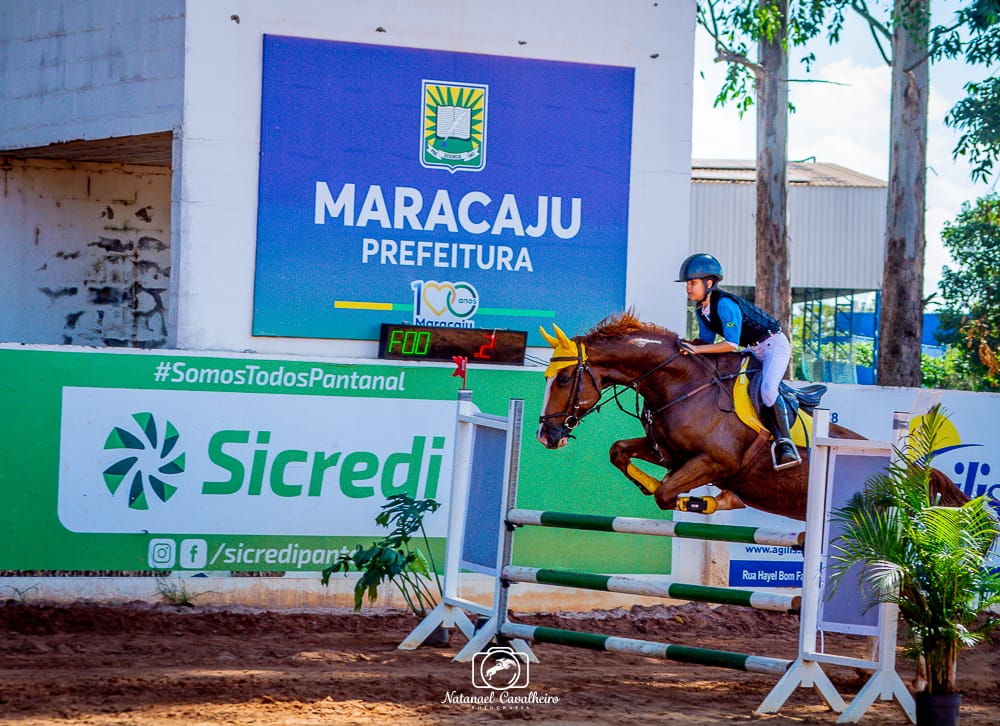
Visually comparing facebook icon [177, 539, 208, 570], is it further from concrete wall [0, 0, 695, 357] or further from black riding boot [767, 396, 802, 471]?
black riding boot [767, 396, 802, 471]

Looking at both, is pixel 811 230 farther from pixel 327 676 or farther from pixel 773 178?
pixel 327 676

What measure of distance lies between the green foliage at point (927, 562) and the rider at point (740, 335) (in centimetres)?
197

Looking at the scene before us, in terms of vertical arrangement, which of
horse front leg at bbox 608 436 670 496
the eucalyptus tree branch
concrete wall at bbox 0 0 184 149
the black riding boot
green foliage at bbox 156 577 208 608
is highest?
the eucalyptus tree branch

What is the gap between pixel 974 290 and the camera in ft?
92.7

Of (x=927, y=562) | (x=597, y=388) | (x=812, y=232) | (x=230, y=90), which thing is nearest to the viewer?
(x=927, y=562)

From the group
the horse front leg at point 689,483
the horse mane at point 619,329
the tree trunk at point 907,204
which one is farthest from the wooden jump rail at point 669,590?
the tree trunk at point 907,204

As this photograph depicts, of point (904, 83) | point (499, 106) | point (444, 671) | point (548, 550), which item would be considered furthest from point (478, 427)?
point (904, 83)

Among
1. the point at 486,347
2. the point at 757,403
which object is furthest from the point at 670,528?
the point at 486,347

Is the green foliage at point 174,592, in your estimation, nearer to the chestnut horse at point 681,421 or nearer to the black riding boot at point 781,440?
the chestnut horse at point 681,421

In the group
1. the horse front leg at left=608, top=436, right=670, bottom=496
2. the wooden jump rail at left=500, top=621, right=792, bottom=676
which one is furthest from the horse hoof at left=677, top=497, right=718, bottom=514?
the wooden jump rail at left=500, top=621, right=792, bottom=676

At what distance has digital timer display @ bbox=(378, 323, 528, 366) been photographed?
10680 mm

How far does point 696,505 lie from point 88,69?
23.3 feet

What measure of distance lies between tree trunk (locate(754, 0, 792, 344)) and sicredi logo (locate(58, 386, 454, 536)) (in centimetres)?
872

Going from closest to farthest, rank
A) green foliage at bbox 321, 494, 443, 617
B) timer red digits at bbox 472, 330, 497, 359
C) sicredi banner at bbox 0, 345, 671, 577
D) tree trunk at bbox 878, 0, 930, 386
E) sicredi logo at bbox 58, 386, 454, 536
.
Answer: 1. green foliage at bbox 321, 494, 443, 617
2. sicredi banner at bbox 0, 345, 671, 577
3. sicredi logo at bbox 58, 386, 454, 536
4. timer red digits at bbox 472, 330, 497, 359
5. tree trunk at bbox 878, 0, 930, 386
